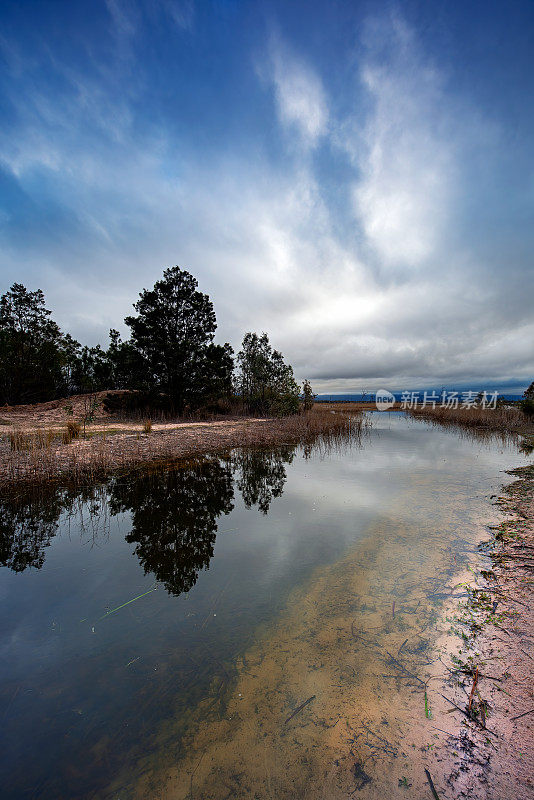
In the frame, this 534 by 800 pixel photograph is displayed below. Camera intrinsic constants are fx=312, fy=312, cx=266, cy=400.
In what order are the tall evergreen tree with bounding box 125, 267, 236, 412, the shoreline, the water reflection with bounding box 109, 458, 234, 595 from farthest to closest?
the tall evergreen tree with bounding box 125, 267, 236, 412, the water reflection with bounding box 109, 458, 234, 595, the shoreline

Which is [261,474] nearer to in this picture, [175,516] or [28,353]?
[175,516]

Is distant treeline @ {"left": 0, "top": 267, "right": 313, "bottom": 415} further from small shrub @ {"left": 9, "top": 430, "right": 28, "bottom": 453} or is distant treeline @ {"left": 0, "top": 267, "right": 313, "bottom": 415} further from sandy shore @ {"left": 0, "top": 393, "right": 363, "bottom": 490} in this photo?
small shrub @ {"left": 9, "top": 430, "right": 28, "bottom": 453}

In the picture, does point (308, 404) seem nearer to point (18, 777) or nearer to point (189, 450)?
point (189, 450)

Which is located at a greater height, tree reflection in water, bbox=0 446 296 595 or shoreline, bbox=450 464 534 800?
shoreline, bbox=450 464 534 800

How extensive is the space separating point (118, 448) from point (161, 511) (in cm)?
721

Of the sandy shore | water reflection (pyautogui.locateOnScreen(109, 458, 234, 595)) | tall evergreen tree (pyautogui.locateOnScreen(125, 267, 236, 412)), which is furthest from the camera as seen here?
tall evergreen tree (pyautogui.locateOnScreen(125, 267, 236, 412))

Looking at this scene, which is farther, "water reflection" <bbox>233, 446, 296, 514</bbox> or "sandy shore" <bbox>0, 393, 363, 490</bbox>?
"sandy shore" <bbox>0, 393, 363, 490</bbox>

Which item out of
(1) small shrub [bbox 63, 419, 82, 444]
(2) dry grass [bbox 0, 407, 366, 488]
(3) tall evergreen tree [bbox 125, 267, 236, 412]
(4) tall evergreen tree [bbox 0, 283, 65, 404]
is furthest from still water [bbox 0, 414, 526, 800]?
(4) tall evergreen tree [bbox 0, 283, 65, 404]

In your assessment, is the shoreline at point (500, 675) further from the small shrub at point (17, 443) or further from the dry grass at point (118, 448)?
the small shrub at point (17, 443)

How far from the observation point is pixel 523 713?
2400 mm

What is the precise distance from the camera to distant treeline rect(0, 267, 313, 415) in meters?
25.6

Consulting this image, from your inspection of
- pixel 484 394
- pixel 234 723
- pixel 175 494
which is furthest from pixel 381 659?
pixel 484 394

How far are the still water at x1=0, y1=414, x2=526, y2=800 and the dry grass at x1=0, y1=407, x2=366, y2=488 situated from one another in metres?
2.38

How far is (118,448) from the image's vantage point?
43.2 feet
